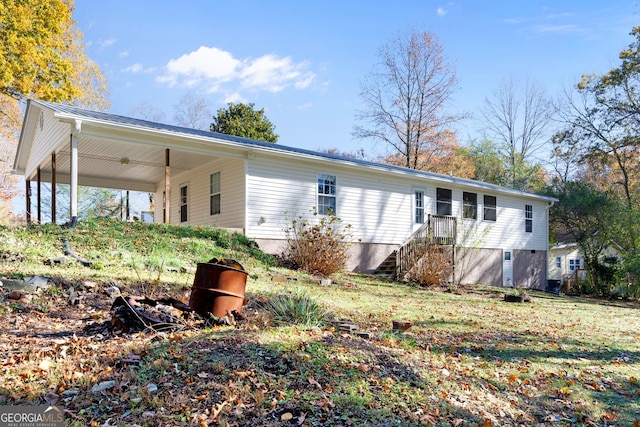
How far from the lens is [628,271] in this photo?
1784cm

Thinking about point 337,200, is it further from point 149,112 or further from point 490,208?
point 149,112

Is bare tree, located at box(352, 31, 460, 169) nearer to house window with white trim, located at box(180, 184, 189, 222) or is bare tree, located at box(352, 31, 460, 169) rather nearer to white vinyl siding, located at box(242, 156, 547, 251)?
white vinyl siding, located at box(242, 156, 547, 251)

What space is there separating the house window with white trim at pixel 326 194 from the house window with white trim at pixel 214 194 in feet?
10.3

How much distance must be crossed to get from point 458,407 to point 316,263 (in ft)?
26.4

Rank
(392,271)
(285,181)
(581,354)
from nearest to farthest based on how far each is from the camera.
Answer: (581,354) → (285,181) → (392,271)

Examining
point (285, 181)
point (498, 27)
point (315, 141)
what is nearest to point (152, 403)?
point (285, 181)

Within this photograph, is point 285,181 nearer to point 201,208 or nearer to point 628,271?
point 201,208

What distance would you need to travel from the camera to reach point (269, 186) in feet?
43.1

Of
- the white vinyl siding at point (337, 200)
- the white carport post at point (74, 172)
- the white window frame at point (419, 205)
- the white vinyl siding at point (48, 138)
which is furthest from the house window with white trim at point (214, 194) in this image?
the white window frame at point (419, 205)

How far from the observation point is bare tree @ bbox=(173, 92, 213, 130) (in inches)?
1264

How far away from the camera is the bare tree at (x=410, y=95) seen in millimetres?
27641

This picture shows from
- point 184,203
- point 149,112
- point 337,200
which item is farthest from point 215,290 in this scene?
point 149,112

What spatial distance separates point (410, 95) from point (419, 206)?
1324cm

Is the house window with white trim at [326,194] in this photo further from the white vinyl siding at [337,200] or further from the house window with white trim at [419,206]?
the house window with white trim at [419,206]
